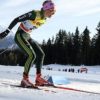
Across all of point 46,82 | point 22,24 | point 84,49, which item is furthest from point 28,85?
point 84,49

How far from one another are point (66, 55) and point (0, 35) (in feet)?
311

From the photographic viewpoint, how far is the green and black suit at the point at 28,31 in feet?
27.5

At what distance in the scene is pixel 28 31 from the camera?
335 inches

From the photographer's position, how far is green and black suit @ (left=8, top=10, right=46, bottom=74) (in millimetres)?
8367

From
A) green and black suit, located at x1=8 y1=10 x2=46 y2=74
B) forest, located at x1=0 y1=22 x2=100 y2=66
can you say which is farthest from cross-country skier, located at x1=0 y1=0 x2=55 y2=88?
forest, located at x1=0 y1=22 x2=100 y2=66

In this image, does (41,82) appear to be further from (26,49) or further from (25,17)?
(25,17)

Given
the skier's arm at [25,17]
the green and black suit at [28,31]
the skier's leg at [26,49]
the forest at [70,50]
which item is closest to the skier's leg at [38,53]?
the green and black suit at [28,31]

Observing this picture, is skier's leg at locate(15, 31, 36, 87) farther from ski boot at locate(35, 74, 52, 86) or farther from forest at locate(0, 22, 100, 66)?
forest at locate(0, 22, 100, 66)

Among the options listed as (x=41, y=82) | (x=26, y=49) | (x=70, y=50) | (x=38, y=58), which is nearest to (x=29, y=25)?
(x=26, y=49)

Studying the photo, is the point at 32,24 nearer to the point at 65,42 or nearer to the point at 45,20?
the point at 45,20

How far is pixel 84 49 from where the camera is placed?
99.2 m

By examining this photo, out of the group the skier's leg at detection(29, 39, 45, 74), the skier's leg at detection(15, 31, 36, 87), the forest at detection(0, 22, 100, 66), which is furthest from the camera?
the forest at detection(0, 22, 100, 66)

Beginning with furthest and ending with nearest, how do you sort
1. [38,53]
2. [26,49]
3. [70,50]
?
[70,50], [38,53], [26,49]

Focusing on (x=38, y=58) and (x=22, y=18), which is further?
(x=38, y=58)
